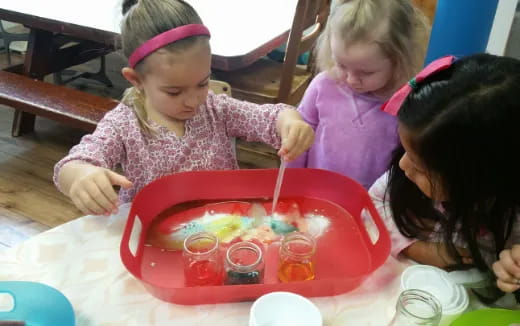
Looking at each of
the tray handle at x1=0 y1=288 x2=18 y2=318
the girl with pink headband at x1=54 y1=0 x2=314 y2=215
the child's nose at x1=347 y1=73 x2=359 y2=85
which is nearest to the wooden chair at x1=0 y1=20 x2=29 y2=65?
the girl with pink headband at x1=54 y1=0 x2=314 y2=215

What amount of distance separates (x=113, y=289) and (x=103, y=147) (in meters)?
0.35

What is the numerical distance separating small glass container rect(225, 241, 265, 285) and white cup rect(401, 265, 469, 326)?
237 millimetres

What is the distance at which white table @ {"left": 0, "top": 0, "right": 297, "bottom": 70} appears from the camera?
1.63 meters

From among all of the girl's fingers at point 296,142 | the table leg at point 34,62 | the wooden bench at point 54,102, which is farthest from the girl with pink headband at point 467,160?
the table leg at point 34,62

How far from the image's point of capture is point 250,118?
3.72 ft

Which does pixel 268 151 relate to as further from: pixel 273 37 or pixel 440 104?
pixel 440 104

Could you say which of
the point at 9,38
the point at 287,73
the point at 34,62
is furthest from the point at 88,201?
the point at 9,38

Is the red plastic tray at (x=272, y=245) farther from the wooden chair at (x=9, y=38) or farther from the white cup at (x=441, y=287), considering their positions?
the wooden chair at (x=9, y=38)

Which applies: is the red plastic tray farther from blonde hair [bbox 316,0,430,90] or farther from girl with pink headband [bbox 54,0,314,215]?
blonde hair [bbox 316,0,430,90]

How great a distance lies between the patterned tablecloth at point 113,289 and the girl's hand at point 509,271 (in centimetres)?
16

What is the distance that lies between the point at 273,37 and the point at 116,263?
1.22 meters

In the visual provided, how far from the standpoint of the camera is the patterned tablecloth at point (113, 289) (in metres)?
0.68

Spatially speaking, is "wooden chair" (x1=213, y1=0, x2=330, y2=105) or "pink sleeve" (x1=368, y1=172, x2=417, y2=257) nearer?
"pink sleeve" (x1=368, y1=172, x2=417, y2=257)

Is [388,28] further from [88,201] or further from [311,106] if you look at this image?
[88,201]
